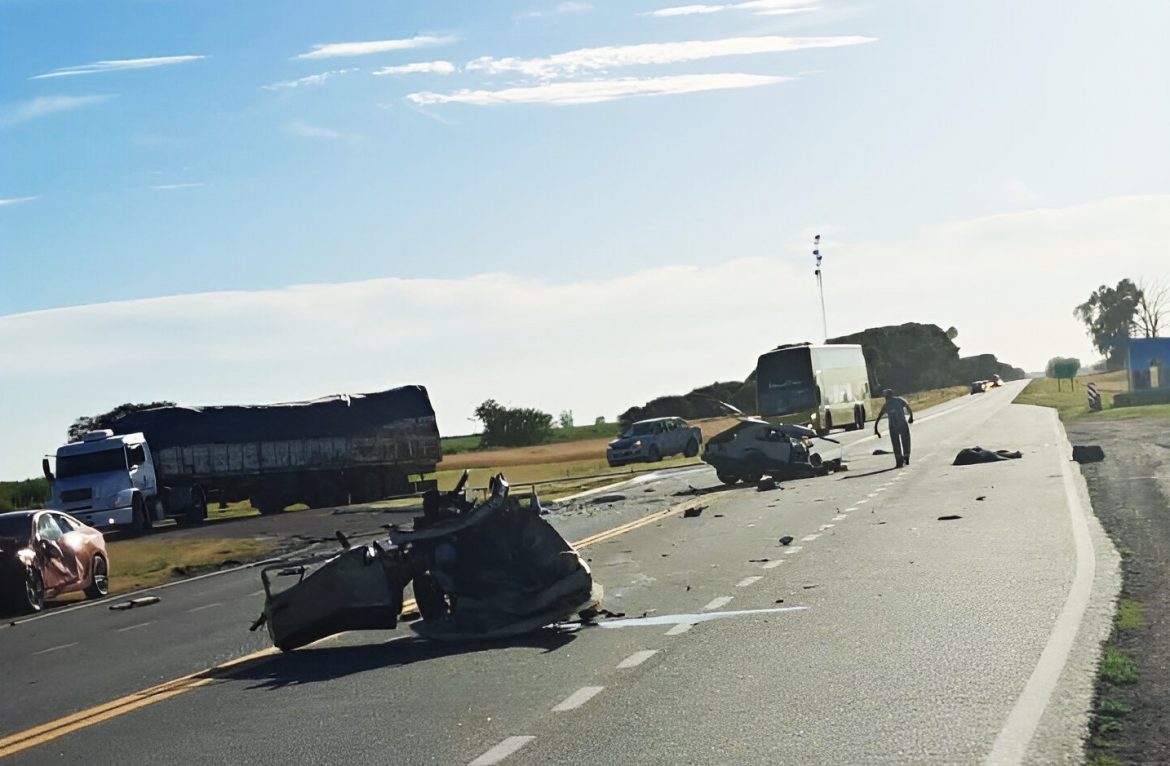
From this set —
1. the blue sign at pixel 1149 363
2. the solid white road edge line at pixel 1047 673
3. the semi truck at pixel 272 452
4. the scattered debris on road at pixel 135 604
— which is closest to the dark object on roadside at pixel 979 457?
the semi truck at pixel 272 452

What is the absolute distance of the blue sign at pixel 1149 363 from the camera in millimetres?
74625

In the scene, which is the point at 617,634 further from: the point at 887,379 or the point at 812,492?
the point at 887,379

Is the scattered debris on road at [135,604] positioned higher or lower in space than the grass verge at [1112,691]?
higher

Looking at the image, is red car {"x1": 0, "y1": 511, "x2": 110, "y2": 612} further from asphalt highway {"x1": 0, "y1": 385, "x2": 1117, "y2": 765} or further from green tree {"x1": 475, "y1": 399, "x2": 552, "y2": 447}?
green tree {"x1": 475, "y1": 399, "x2": 552, "y2": 447}

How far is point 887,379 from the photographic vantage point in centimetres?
17638

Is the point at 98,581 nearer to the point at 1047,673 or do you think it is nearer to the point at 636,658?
the point at 636,658

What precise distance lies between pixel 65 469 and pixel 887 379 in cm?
14539

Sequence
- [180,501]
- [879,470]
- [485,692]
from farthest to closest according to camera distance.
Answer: [180,501], [879,470], [485,692]

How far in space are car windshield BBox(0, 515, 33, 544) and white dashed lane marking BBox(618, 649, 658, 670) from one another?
13.6m

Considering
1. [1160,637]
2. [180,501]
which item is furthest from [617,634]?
[180,501]

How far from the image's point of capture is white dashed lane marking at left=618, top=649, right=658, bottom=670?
10336 mm

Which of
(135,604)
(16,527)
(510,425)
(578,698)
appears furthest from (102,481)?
(510,425)

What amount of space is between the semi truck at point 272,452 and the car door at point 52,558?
55.1ft

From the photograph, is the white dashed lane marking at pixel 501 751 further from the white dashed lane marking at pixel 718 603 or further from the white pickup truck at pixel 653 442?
the white pickup truck at pixel 653 442
